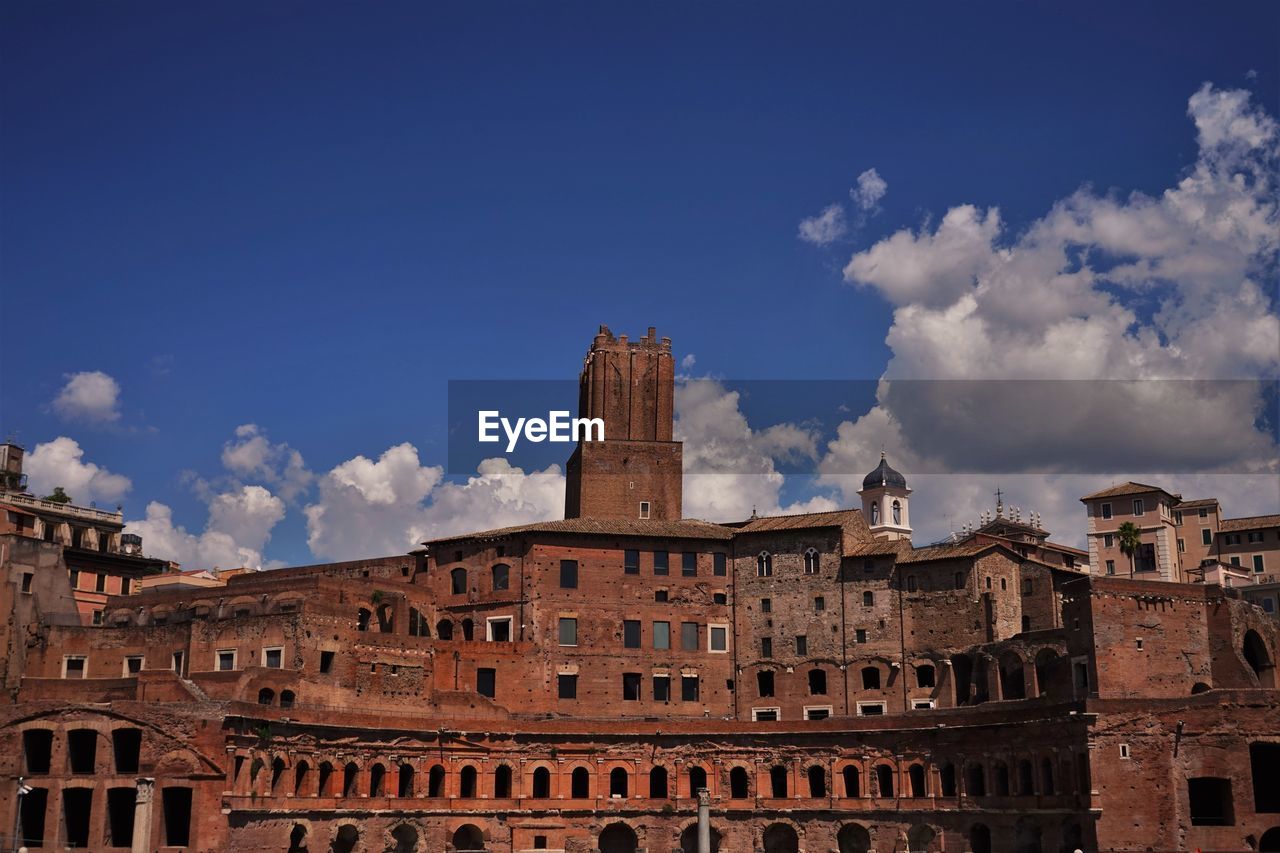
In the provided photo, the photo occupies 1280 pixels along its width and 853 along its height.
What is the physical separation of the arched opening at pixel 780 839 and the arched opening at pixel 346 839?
2128cm

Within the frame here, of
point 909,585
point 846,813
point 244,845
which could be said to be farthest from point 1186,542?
point 244,845

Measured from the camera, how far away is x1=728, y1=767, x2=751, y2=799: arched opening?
7588 cm

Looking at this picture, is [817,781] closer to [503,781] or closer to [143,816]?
[503,781]

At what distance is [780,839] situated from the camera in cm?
7544

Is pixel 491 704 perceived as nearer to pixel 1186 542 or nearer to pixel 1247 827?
pixel 1247 827

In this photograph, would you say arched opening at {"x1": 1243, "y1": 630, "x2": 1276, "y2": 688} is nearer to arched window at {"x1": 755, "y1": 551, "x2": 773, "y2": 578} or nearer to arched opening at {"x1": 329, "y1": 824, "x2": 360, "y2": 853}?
arched window at {"x1": 755, "y1": 551, "x2": 773, "y2": 578}

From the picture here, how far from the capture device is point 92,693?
6519cm

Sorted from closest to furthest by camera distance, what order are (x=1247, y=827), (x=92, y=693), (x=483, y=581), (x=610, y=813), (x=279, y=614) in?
(x=1247, y=827) → (x=92, y=693) → (x=279, y=614) → (x=610, y=813) → (x=483, y=581)

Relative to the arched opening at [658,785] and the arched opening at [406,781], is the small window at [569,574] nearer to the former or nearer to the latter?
the arched opening at [658,785]

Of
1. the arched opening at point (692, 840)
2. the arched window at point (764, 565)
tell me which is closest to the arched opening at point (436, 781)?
the arched opening at point (692, 840)

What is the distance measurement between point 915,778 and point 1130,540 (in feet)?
99.1

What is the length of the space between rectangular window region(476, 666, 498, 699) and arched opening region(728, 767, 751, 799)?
43.7ft

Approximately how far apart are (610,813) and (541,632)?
33.7ft

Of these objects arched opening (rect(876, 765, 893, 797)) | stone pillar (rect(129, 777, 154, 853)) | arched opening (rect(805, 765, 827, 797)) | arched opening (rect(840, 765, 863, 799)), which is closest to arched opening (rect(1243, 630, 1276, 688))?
arched opening (rect(876, 765, 893, 797))
